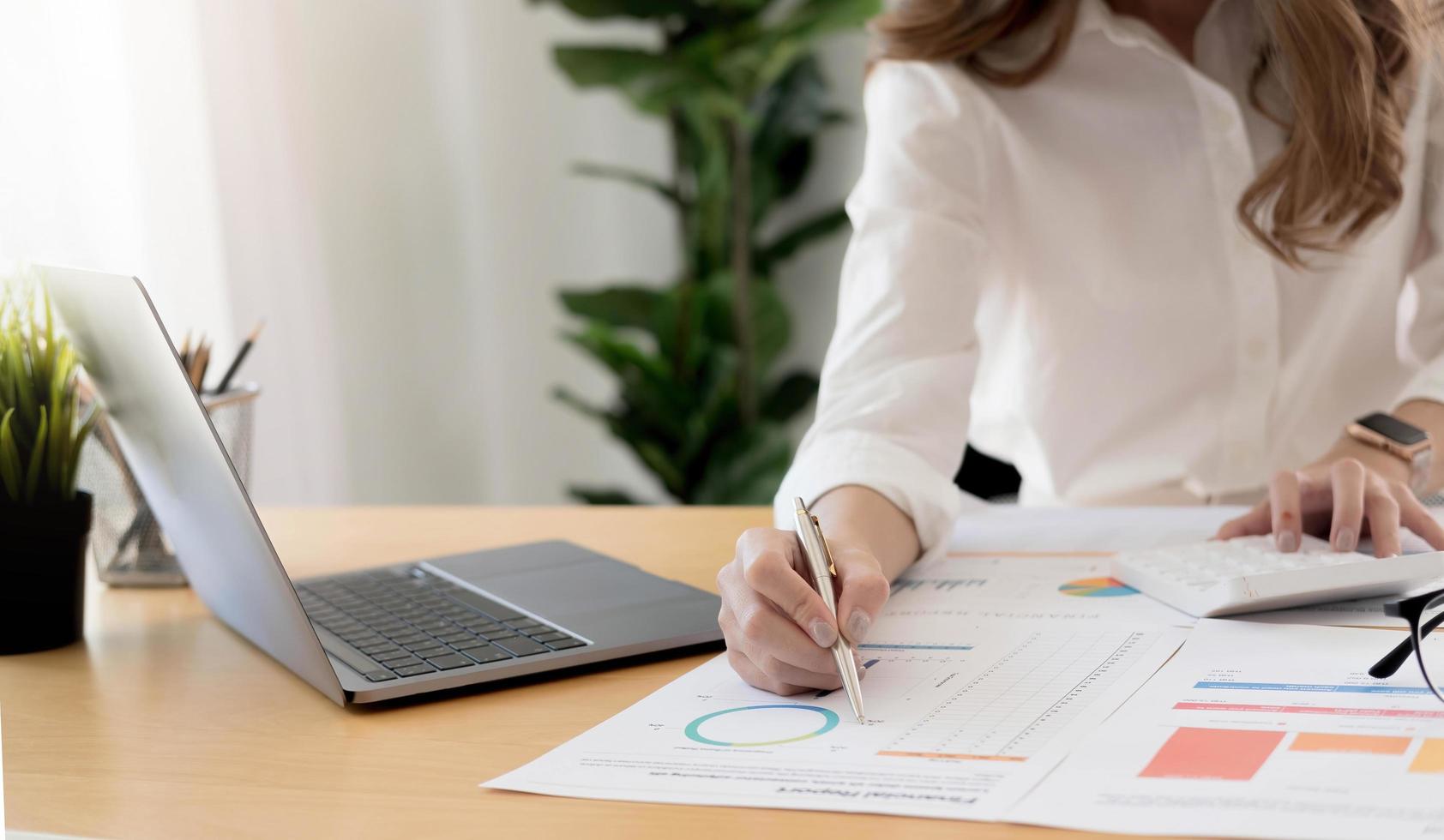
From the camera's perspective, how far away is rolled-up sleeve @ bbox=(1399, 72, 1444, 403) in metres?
1.12

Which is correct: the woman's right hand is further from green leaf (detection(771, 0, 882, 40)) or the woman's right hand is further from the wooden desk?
green leaf (detection(771, 0, 882, 40))

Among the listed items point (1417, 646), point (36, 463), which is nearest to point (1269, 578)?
point (1417, 646)

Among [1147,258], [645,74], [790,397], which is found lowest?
[790,397]

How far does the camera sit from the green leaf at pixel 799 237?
8.38 feet

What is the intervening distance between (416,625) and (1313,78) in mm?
786

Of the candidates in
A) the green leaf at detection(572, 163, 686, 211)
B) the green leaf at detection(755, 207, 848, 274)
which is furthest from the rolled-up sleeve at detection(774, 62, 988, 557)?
the green leaf at detection(755, 207, 848, 274)

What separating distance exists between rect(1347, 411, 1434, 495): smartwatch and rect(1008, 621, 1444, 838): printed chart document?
37 centimetres

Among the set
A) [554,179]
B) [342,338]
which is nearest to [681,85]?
[554,179]

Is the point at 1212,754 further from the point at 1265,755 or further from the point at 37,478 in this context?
the point at 37,478

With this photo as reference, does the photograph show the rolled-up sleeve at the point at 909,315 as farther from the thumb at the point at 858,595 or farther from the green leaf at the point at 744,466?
the green leaf at the point at 744,466

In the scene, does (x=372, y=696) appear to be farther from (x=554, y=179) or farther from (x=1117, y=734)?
(x=554, y=179)

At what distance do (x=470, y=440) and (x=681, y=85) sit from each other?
2.77 ft

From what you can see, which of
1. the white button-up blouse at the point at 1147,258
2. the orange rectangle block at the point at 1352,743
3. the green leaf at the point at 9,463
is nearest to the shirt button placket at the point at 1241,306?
the white button-up blouse at the point at 1147,258

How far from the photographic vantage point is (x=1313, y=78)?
3.32ft
